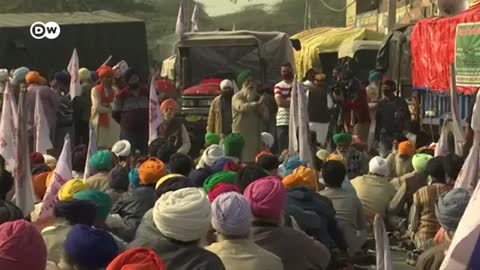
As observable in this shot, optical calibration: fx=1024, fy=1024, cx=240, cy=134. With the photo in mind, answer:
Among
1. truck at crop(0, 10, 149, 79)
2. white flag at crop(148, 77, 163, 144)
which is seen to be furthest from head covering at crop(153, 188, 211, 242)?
truck at crop(0, 10, 149, 79)

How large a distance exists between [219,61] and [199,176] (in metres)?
12.9

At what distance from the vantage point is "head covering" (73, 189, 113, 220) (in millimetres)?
6257

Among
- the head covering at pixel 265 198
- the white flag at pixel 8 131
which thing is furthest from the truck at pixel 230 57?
the head covering at pixel 265 198

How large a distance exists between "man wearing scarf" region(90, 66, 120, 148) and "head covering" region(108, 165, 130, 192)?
537cm

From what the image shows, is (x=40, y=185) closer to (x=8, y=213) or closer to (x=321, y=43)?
(x=8, y=213)

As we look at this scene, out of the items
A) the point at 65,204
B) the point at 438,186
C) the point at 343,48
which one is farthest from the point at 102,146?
the point at 343,48

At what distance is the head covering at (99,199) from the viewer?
626cm

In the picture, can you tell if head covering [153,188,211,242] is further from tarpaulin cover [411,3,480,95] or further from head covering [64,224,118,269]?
tarpaulin cover [411,3,480,95]

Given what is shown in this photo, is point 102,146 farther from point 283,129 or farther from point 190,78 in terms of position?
point 190,78

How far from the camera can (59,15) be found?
27.5 m

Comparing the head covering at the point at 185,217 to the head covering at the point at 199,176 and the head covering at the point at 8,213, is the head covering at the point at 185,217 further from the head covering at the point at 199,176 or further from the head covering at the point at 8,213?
the head covering at the point at 199,176

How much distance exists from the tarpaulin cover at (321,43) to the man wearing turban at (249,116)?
12516 millimetres

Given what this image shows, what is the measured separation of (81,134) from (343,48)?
13.1 meters

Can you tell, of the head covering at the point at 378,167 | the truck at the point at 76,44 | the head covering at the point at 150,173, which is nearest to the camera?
the head covering at the point at 150,173
